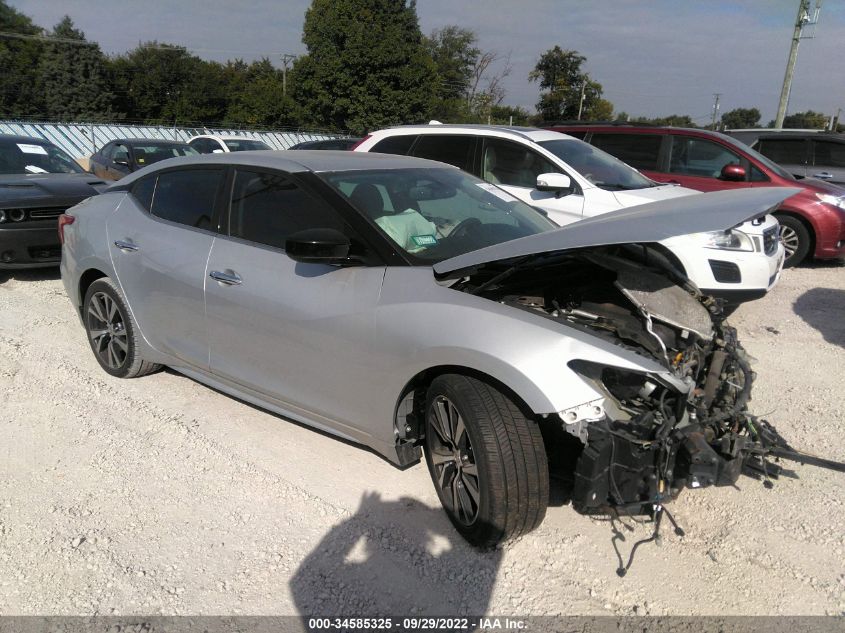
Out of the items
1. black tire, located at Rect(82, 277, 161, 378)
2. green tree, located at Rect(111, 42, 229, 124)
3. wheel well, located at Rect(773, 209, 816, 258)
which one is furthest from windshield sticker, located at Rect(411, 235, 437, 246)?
green tree, located at Rect(111, 42, 229, 124)

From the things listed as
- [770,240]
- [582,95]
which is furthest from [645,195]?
[582,95]

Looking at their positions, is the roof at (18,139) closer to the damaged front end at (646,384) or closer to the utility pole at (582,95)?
the damaged front end at (646,384)

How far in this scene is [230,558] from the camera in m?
2.86

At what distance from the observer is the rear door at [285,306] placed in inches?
123

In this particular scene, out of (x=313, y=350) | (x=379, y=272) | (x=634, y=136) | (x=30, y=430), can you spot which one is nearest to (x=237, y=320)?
(x=313, y=350)

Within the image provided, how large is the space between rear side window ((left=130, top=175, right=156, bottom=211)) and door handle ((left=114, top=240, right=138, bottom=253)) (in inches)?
10.8

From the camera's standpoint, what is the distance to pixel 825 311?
659cm

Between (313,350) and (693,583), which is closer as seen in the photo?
(693,583)

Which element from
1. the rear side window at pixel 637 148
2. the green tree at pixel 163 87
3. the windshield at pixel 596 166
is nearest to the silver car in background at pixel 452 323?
the windshield at pixel 596 166

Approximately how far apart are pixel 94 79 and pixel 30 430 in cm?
5470

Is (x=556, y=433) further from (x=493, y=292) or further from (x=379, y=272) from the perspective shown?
(x=379, y=272)

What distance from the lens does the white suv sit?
550 centimetres

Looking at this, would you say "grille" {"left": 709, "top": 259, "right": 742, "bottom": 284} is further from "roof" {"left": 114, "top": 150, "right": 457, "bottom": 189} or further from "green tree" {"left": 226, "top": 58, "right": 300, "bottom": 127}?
"green tree" {"left": 226, "top": 58, "right": 300, "bottom": 127}

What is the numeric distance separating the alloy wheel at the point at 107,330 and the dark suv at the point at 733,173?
7.13 meters
